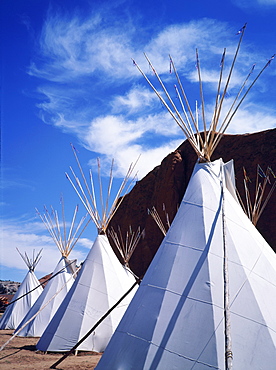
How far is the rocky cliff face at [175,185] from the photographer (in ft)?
65.9

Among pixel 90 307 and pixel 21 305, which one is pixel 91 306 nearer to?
pixel 90 307

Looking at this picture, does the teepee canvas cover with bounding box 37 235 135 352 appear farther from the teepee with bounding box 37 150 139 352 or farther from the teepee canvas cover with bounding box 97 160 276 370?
the teepee canvas cover with bounding box 97 160 276 370

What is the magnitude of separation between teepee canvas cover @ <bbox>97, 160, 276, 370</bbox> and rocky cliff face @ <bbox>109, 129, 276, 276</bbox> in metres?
13.7

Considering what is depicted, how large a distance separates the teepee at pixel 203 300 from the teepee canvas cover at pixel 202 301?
0.01 m

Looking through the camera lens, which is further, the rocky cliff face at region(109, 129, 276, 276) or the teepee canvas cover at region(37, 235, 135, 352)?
the rocky cliff face at region(109, 129, 276, 276)

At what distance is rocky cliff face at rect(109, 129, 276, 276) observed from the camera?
2008 centimetres

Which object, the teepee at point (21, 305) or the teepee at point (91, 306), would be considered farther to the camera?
the teepee at point (21, 305)

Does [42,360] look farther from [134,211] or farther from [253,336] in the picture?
[134,211]

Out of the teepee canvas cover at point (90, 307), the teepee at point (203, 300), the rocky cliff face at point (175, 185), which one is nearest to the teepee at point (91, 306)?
the teepee canvas cover at point (90, 307)

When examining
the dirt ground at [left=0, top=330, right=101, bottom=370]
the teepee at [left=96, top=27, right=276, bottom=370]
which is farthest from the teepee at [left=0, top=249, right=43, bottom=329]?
the teepee at [left=96, top=27, right=276, bottom=370]

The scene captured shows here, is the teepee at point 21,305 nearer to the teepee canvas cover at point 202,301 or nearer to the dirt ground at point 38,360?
the dirt ground at point 38,360

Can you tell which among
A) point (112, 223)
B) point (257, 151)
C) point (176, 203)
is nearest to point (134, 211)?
point (112, 223)

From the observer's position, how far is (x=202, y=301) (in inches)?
178

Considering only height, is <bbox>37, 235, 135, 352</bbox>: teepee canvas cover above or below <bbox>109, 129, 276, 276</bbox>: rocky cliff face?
below
